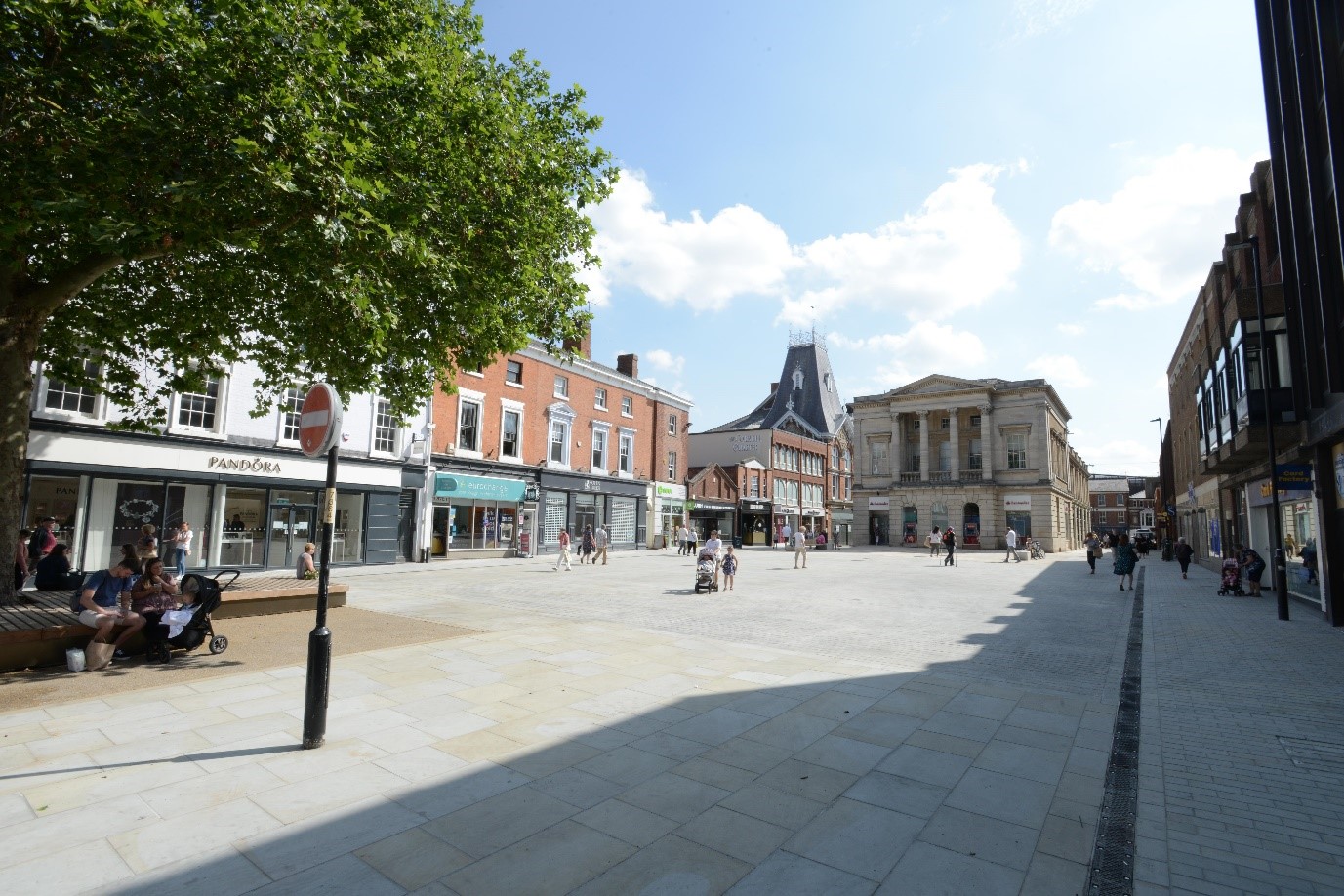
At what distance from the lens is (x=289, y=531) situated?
22031 mm

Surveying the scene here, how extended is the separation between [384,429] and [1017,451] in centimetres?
5166

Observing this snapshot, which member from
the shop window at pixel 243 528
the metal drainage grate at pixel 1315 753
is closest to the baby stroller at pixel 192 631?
the metal drainage grate at pixel 1315 753

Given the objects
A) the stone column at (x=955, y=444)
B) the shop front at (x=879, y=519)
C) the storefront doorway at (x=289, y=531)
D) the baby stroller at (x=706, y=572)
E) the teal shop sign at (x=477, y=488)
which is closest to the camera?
the baby stroller at (x=706, y=572)

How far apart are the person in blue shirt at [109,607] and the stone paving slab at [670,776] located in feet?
5.37

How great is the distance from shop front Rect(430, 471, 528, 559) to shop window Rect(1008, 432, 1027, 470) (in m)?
44.3

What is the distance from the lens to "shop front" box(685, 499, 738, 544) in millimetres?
48906

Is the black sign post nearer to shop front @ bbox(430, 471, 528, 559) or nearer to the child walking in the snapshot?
the child walking

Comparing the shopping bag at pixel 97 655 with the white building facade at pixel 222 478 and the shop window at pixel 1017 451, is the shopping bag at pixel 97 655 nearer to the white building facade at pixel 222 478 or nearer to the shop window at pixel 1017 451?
the white building facade at pixel 222 478

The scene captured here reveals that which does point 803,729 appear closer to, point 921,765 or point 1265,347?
point 921,765

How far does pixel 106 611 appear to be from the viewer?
26.0 ft

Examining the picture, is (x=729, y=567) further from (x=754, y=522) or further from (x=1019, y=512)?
(x=1019, y=512)

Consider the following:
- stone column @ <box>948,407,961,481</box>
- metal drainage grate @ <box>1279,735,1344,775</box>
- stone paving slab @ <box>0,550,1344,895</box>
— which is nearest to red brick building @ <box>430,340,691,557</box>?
stone paving slab @ <box>0,550,1344,895</box>

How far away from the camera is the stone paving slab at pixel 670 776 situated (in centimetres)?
364

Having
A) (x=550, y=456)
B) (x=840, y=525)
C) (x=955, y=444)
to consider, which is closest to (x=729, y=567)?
(x=550, y=456)
